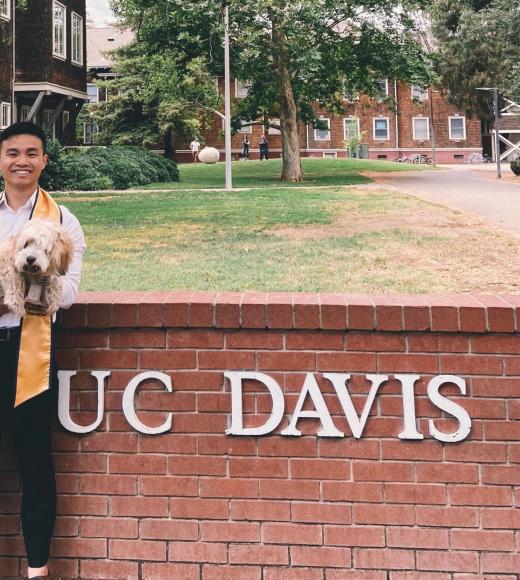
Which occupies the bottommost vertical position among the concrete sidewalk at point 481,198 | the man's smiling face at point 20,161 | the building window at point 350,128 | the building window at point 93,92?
the man's smiling face at point 20,161

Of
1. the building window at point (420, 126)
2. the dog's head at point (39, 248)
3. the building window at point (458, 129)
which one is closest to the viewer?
the dog's head at point (39, 248)

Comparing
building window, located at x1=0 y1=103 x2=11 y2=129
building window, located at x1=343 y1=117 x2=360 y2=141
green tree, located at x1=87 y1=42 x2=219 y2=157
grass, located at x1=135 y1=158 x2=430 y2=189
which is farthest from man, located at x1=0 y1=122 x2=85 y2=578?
building window, located at x1=343 y1=117 x2=360 y2=141

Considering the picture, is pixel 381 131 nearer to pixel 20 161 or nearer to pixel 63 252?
pixel 20 161

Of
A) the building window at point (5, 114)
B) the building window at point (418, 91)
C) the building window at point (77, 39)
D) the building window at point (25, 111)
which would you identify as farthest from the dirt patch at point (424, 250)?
the building window at point (77, 39)

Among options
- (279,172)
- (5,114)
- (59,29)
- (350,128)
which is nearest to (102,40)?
(350,128)

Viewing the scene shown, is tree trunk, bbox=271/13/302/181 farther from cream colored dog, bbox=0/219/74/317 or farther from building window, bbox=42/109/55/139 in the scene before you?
cream colored dog, bbox=0/219/74/317

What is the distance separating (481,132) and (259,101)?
42.8 meters

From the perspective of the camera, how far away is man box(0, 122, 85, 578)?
3158mm

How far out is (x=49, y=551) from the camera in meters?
3.50

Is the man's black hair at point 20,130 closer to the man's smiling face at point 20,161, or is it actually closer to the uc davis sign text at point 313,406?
the man's smiling face at point 20,161

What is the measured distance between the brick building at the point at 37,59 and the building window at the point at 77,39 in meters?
0.04

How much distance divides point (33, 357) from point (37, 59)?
1106 inches

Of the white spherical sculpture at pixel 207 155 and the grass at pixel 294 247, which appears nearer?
the grass at pixel 294 247

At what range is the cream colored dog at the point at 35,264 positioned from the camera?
2.91 metres
